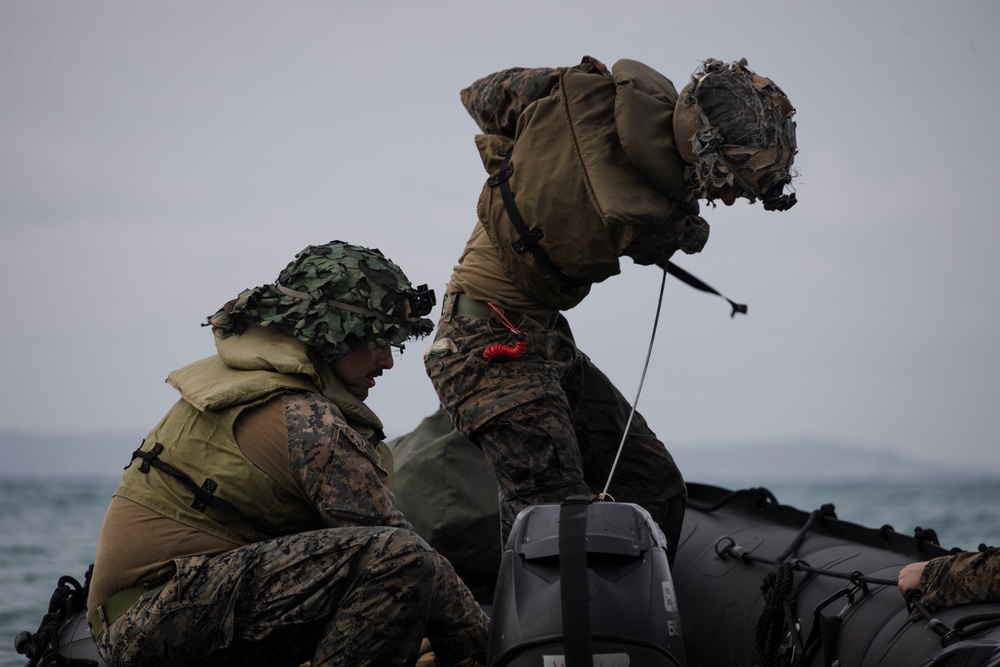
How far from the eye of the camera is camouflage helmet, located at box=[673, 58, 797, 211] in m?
3.75

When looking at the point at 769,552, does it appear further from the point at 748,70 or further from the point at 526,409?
the point at 748,70

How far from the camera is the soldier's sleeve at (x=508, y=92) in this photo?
4082 mm

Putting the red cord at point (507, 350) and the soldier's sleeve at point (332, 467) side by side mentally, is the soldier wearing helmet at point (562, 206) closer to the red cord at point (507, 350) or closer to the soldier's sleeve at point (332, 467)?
the red cord at point (507, 350)

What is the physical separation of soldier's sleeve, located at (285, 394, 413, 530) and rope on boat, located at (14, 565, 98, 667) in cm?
111

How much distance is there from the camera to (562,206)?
395cm

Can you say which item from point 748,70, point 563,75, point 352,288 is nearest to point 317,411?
point 352,288

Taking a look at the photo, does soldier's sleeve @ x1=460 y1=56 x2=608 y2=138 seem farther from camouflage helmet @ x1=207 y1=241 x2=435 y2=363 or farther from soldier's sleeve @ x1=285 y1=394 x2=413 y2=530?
soldier's sleeve @ x1=285 y1=394 x2=413 y2=530

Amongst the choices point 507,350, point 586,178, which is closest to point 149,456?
point 507,350

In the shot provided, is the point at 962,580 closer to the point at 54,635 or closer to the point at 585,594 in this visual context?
the point at 585,594

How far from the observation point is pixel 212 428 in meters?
3.48

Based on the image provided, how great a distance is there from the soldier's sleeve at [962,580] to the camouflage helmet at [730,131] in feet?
4.01

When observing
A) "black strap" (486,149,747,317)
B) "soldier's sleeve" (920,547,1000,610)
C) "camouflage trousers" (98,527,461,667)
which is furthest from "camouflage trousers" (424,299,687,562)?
"soldier's sleeve" (920,547,1000,610)

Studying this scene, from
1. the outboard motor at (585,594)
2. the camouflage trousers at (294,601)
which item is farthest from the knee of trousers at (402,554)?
the outboard motor at (585,594)

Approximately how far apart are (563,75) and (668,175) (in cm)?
46
